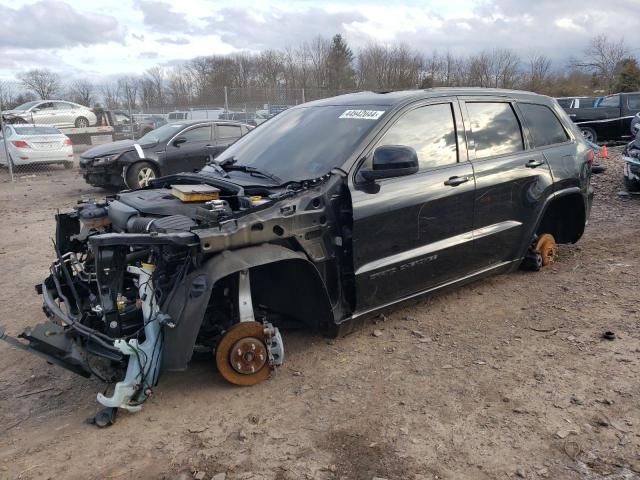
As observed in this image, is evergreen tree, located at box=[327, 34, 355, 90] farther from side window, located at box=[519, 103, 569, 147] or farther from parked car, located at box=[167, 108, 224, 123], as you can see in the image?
side window, located at box=[519, 103, 569, 147]

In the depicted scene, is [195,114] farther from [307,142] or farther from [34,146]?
[307,142]

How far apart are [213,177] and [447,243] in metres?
1.90

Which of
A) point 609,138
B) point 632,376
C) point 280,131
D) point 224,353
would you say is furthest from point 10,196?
point 609,138

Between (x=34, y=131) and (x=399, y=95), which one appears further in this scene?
(x=34, y=131)

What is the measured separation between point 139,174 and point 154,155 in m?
0.51

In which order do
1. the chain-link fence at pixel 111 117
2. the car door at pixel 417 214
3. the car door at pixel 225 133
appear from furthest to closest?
the chain-link fence at pixel 111 117 < the car door at pixel 225 133 < the car door at pixel 417 214

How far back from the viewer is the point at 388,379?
3.64 m

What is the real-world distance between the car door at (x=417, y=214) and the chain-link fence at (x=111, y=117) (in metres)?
14.0

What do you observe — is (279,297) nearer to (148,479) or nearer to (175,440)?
(175,440)

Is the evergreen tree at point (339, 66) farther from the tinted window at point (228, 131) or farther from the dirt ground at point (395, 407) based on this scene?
the dirt ground at point (395, 407)

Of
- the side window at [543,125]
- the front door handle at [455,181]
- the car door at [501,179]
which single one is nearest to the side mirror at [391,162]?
the front door handle at [455,181]

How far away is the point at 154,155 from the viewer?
11578mm

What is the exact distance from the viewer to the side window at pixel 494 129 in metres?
4.64

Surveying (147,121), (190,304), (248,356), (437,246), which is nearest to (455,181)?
(437,246)
